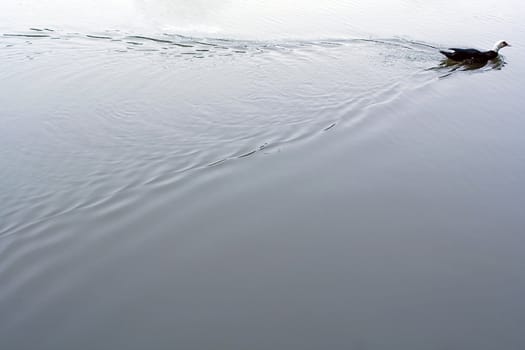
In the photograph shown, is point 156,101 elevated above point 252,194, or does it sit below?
above

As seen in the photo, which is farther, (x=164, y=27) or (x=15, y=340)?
(x=164, y=27)

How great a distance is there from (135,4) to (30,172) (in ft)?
31.8

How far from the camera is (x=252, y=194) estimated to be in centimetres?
673

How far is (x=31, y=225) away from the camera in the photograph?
572 centimetres

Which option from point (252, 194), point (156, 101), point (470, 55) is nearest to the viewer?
point (252, 194)

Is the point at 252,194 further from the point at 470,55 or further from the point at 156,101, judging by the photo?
the point at 470,55

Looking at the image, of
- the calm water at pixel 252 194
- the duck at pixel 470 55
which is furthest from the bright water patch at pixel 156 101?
the duck at pixel 470 55

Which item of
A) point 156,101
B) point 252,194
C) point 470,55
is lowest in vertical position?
point 252,194

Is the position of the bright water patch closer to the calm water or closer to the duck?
the calm water

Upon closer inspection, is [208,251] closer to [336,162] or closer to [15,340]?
[15,340]

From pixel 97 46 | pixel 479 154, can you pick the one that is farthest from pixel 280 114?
pixel 97 46

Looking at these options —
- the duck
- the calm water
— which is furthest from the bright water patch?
the duck

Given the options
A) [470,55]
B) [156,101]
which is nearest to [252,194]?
[156,101]

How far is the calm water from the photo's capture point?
479cm
